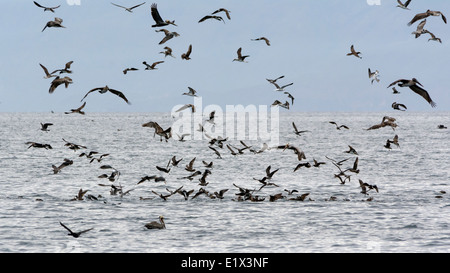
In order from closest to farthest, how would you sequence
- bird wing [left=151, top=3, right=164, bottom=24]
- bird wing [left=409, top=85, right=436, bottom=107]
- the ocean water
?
bird wing [left=409, top=85, right=436, bottom=107]
the ocean water
bird wing [left=151, top=3, right=164, bottom=24]

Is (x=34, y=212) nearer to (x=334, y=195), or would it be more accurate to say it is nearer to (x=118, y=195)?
(x=118, y=195)

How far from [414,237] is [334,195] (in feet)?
34.0

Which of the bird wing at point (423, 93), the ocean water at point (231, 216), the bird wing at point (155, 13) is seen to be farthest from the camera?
the bird wing at point (155, 13)

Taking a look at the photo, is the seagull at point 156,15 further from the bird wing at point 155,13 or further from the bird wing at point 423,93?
the bird wing at point 423,93

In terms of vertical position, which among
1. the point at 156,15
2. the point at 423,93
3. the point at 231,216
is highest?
the point at 156,15

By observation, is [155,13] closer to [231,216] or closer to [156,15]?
[156,15]

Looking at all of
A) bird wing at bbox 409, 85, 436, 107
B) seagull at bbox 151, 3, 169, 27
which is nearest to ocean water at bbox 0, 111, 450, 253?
bird wing at bbox 409, 85, 436, 107

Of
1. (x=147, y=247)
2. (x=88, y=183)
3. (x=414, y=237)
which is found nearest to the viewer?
(x=147, y=247)

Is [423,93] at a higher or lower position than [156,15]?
lower

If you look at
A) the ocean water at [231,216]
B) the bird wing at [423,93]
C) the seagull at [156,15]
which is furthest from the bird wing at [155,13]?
the bird wing at [423,93]

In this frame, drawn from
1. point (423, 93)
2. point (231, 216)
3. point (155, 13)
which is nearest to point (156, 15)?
point (155, 13)

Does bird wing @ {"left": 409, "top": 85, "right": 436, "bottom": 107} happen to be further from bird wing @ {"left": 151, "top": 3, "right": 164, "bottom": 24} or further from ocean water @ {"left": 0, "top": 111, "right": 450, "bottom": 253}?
bird wing @ {"left": 151, "top": 3, "right": 164, "bottom": 24}

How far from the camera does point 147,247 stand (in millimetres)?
19672
